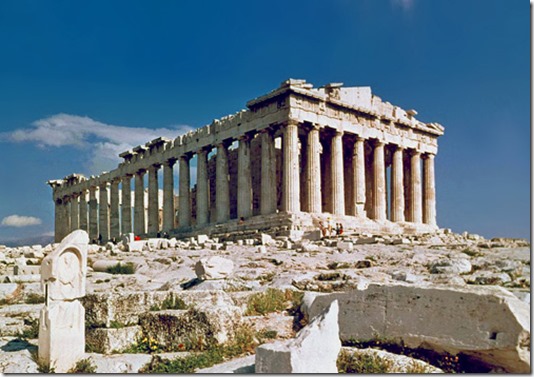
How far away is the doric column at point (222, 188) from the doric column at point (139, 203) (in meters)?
12.6

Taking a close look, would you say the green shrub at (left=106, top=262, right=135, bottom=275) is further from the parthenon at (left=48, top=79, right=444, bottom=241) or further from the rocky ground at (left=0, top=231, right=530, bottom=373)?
the parthenon at (left=48, top=79, right=444, bottom=241)

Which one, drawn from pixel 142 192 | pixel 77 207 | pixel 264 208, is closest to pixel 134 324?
pixel 264 208

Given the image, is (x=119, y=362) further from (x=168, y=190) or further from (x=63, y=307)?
(x=168, y=190)

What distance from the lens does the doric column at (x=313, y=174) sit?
36.8m

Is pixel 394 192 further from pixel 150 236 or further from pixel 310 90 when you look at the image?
pixel 150 236

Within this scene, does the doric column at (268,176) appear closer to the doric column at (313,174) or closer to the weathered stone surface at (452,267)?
the doric column at (313,174)

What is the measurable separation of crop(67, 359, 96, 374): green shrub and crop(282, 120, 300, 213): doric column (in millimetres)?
27001

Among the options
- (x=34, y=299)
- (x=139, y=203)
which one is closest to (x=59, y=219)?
(x=139, y=203)

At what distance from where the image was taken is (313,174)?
3706 cm

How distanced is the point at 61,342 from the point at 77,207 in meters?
56.9

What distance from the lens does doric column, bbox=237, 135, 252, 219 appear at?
38.9m

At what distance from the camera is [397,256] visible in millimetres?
21469

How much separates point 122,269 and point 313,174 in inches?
729

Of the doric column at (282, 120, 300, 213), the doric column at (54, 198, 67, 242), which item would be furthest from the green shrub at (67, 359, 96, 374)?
the doric column at (54, 198, 67, 242)
